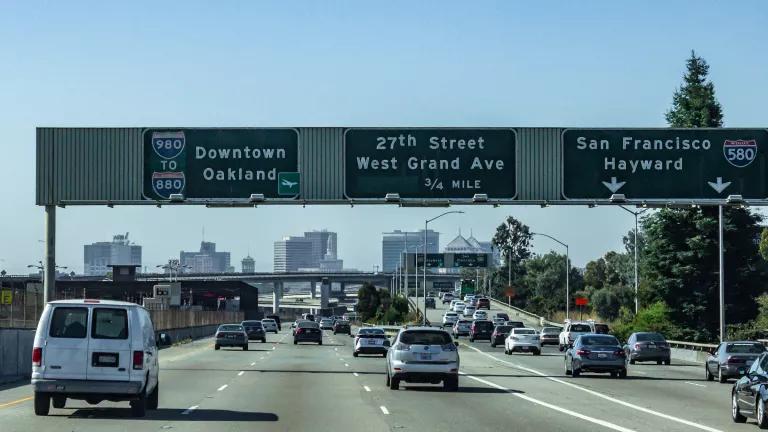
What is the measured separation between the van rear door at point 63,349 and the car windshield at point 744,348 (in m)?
23.1

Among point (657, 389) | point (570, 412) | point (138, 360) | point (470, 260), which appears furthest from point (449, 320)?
point (138, 360)

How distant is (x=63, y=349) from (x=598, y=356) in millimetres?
22517

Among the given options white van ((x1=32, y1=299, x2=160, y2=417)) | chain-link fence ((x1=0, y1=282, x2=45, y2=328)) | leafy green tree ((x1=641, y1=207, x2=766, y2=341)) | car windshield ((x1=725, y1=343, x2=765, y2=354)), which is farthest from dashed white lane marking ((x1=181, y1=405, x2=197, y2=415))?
leafy green tree ((x1=641, y1=207, x2=766, y2=341))

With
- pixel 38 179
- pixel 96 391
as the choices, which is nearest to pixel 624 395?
pixel 96 391

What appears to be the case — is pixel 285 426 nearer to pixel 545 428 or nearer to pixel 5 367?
pixel 545 428

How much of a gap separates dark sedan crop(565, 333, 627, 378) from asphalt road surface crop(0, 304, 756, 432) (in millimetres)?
544

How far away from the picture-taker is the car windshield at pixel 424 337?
30.8 meters

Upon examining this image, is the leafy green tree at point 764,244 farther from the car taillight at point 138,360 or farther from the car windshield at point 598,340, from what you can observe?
the car taillight at point 138,360

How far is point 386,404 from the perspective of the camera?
25.9m

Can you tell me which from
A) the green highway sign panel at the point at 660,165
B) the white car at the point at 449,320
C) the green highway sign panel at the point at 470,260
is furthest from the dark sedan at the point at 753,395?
the green highway sign panel at the point at 470,260

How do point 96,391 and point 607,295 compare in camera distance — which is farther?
point 607,295

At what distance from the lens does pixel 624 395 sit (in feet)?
98.8

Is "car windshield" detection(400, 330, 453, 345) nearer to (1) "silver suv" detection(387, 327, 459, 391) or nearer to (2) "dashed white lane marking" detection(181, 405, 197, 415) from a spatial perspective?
(1) "silver suv" detection(387, 327, 459, 391)

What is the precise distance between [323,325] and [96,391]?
10965cm
